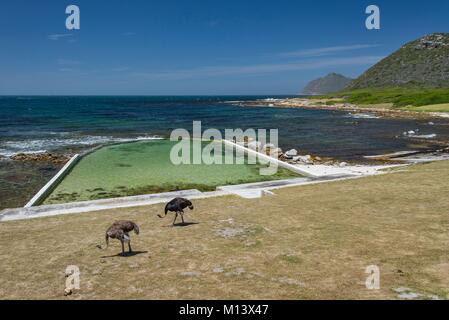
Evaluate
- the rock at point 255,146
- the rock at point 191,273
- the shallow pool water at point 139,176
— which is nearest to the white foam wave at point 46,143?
the shallow pool water at point 139,176

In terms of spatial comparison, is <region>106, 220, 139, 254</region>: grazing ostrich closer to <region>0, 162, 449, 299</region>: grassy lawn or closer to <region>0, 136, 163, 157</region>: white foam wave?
<region>0, 162, 449, 299</region>: grassy lawn

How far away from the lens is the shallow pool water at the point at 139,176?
79.6ft

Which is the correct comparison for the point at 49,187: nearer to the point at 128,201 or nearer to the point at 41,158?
the point at 128,201

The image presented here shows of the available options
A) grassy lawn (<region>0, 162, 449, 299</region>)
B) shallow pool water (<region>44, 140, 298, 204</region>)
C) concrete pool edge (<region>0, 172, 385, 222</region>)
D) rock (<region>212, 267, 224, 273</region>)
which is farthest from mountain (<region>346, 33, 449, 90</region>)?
rock (<region>212, 267, 224, 273</region>)

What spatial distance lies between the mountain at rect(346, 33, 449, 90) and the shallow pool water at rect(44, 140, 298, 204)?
13655 centimetres

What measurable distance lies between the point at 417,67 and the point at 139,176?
170015 millimetres

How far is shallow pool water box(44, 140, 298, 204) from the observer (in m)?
24.2

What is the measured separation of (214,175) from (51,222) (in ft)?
47.2

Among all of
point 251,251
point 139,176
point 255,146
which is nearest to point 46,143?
point 255,146

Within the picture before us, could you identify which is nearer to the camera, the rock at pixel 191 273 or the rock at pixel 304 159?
the rock at pixel 191 273

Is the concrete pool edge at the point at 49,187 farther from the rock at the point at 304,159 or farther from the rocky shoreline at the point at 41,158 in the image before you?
the rock at the point at 304,159

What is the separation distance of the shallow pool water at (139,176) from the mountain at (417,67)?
136549 millimetres

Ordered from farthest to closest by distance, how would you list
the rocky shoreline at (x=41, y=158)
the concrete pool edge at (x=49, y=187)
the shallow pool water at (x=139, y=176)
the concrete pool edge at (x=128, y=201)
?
the rocky shoreline at (x=41, y=158)
the shallow pool water at (x=139, y=176)
the concrete pool edge at (x=49, y=187)
the concrete pool edge at (x=128, y=201)
